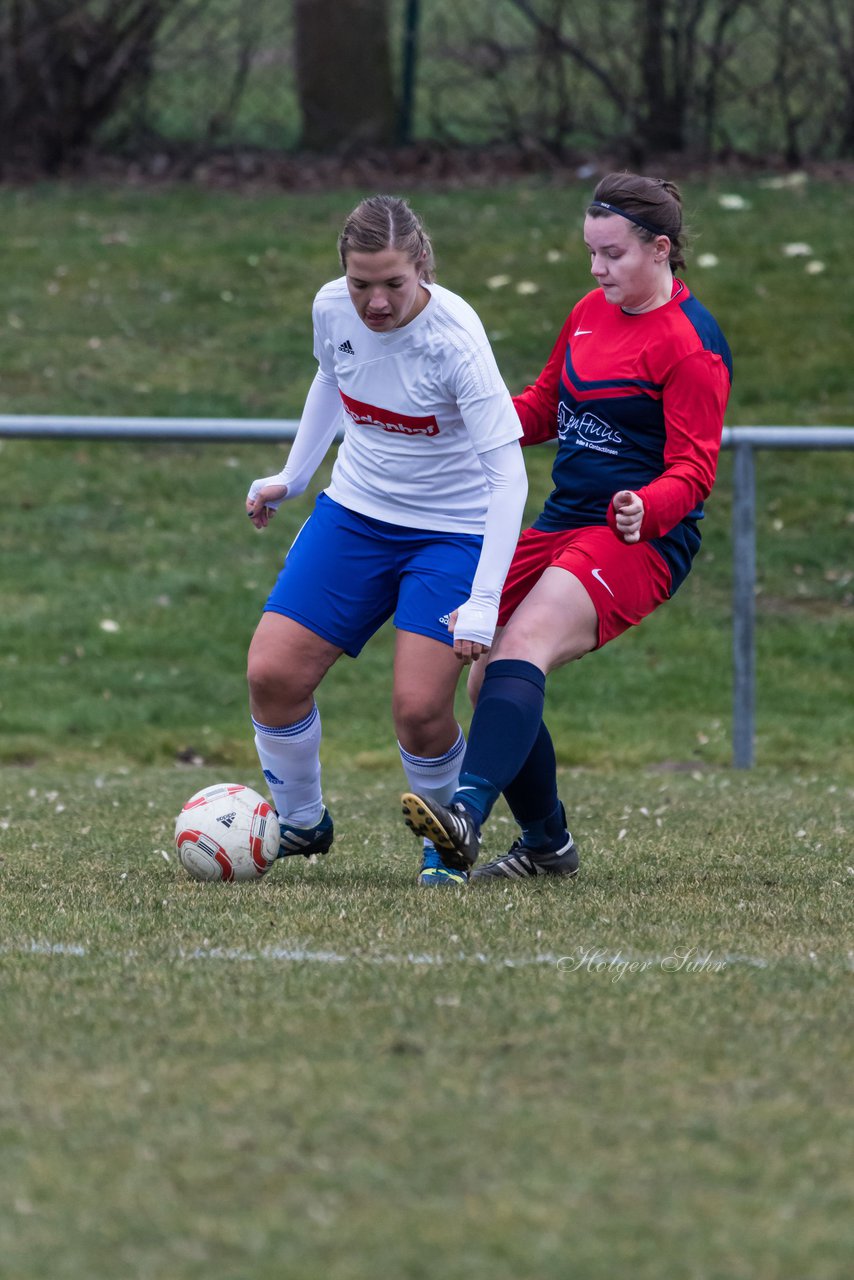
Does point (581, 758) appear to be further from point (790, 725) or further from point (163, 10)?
point (163, 10)

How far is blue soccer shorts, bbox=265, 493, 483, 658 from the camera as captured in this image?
4.93m

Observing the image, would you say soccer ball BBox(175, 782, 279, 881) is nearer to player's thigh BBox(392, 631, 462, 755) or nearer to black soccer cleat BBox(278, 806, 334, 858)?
black soccer cleat BBox(278, 806, 334, 858)

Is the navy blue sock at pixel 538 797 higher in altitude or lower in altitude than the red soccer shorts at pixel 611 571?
lower

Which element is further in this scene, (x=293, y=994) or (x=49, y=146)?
(x=49, y=146)

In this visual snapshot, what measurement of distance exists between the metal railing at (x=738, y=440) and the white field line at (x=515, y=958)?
12.8ft

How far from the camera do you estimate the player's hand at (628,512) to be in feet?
14.5

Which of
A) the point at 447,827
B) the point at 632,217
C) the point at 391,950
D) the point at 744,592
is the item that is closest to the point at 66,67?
the point at 744,592

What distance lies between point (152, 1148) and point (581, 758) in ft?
18.9

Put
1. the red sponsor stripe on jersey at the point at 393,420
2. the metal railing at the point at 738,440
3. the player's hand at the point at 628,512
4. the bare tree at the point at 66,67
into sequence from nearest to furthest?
the player's hand at the point at 628,512
the red sponsor stripe on jersey at the point at 393,420
the metal railing at the point at 738,440
the bare tree at the point at 66,67

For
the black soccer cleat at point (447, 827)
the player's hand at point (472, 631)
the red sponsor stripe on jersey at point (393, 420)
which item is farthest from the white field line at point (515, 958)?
the red sponsor stripe on jersey at point (393, 420)

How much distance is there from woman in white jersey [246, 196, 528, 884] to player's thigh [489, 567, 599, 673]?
165 mm

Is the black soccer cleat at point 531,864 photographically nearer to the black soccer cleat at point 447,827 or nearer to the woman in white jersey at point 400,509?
the woman in white jersey at point 400,509

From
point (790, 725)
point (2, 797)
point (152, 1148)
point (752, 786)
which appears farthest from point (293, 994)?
point (790, 725)

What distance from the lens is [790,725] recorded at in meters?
8.75
